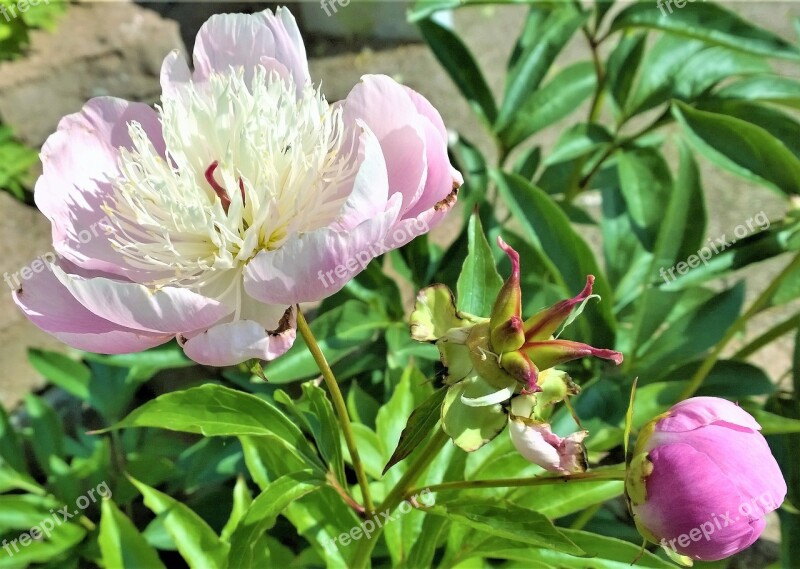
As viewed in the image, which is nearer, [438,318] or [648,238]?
[438,318]

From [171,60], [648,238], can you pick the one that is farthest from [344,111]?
[648,238]

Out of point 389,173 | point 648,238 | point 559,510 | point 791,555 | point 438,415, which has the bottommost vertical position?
point 791,555

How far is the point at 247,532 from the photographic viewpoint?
0.60 m

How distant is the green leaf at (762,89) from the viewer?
1.02m

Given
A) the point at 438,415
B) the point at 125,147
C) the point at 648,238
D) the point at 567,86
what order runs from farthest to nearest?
the point at 567,86
the point at 648,238
the point at 125,147
the point at 438,415

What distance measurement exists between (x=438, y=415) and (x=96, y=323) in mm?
274

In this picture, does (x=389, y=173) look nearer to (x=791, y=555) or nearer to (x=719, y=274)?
(x=719, y=274)

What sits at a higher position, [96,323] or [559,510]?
[96,323]

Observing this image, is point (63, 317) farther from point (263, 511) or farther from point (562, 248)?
point (562, 248)

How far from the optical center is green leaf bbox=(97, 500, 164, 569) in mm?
837

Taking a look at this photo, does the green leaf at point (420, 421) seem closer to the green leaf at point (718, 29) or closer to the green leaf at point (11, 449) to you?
the green leaf at point (718, 29)

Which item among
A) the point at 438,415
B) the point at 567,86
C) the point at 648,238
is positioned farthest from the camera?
the point at 567,86

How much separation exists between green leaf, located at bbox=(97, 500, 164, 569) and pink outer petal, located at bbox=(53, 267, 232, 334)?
48 cm

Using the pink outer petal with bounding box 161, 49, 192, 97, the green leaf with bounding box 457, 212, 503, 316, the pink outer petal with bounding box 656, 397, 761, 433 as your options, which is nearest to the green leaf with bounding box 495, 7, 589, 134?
the green leaf with bounding box 457, 212, 503, 316
